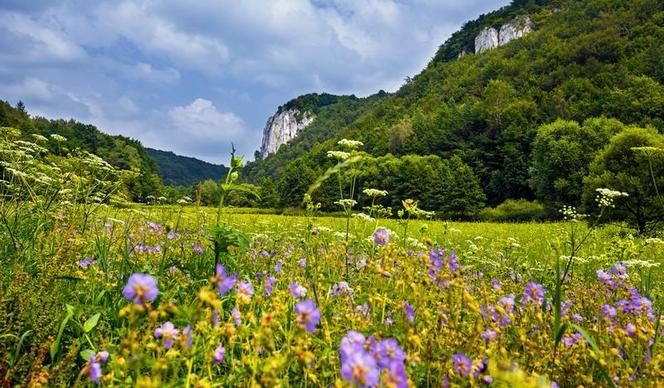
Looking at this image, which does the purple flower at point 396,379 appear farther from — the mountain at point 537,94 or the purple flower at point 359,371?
the mountain at point 537,94

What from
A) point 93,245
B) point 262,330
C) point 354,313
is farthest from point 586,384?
point 93,245

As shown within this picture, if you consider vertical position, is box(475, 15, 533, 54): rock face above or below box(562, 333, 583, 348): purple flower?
above

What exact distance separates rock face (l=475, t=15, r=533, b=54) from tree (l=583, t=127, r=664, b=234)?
111 meters

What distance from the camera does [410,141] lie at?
236 ft

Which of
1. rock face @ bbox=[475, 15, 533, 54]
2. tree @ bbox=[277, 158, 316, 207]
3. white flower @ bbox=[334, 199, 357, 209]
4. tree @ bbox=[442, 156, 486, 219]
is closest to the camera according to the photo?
white flower @ bbox=[334, 199, 357, 209]

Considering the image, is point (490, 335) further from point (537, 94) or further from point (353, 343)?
point (537, 94)

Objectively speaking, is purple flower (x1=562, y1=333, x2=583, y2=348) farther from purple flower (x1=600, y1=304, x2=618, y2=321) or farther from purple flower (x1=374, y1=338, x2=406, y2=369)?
purple flower (x1=374, y1=338, x2=406, y2=369)

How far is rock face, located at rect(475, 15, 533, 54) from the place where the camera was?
121 m

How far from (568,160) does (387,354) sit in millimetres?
44512

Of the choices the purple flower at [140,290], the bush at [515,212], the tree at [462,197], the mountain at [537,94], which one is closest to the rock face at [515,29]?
the mountain at [537,94]

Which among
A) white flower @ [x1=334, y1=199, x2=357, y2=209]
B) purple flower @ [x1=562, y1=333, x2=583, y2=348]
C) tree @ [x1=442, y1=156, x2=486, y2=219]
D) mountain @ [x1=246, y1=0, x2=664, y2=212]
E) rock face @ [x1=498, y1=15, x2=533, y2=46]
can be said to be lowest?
purple flower @ [x1=562, y1=333, x2=583, y2=348]

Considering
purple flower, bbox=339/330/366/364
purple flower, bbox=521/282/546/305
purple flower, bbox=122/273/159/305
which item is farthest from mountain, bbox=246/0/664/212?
purple flower, bbox=122/273/159/305

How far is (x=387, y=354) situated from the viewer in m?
1.26

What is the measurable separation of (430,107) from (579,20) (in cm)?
3300
